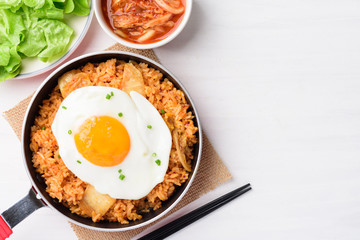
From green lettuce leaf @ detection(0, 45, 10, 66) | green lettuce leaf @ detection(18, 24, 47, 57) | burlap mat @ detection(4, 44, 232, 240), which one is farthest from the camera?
→ burlap mat @ detection(4, 44, 232, 240)

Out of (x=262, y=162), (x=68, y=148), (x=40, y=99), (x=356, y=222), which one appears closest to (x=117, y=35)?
(x=40, y=99)

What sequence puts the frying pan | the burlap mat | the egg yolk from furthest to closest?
the burlap mat < the frying pan < the egg yolk

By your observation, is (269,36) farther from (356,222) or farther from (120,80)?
(356,222)

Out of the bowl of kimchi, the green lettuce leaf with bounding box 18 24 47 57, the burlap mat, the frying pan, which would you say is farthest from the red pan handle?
the bowl of kimchi

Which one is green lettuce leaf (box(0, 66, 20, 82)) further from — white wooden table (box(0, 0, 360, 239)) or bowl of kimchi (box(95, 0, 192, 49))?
bowl of kimchi (box(95, 0, 192, 49))

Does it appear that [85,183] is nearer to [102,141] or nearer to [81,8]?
[102,141]

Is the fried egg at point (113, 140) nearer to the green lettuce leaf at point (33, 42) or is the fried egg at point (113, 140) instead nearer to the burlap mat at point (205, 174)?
the burlap mat at point (205, 174)
